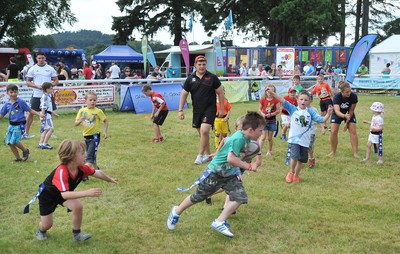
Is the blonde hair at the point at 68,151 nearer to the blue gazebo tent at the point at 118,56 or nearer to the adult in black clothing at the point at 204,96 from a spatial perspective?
Result: the adult in black clothing at the point at 204,96

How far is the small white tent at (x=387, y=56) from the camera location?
29.6 meters

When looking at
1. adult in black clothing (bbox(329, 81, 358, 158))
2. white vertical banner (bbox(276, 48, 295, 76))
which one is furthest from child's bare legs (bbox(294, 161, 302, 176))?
white vertical banner (bbox(276, 48, 295, 76))

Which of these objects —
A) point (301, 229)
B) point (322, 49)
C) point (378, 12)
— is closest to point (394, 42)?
point (322, 49)

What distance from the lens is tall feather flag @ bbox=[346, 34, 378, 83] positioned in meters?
13.1

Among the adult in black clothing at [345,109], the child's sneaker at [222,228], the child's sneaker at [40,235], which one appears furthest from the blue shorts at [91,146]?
the adult in black clothing at [345,109]

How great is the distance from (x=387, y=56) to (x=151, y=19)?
24.8 metres

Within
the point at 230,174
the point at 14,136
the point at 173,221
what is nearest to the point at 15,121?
the point at 14,136

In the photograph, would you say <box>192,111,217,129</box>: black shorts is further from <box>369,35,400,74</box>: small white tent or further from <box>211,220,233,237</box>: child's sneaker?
<box>369,35,400,74</box>: small white tent

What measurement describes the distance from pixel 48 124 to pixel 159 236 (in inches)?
223

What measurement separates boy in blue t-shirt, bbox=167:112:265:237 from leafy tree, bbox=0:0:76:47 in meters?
37.8

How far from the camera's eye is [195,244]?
4641 millimetres

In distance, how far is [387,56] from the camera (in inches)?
1187

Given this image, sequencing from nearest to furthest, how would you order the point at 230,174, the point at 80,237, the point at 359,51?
the point at 80,237 → the point at 230,174 → the point at 359,51

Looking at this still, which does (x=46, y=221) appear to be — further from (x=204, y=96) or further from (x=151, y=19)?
(x=151, y=19)
